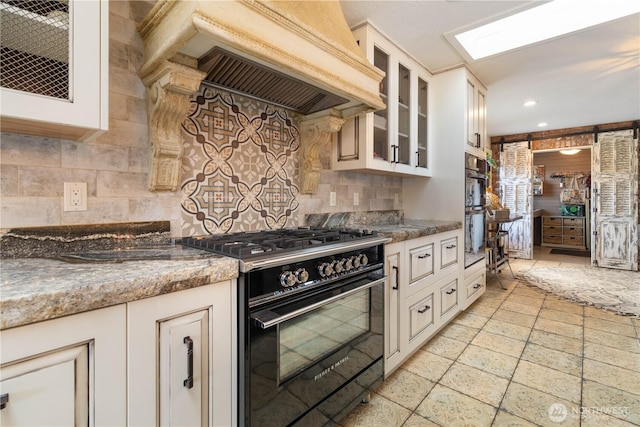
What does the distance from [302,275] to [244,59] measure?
3.07 ft

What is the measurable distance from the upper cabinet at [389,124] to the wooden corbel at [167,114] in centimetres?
123

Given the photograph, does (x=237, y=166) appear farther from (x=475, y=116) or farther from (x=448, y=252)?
(x=475, y=116)

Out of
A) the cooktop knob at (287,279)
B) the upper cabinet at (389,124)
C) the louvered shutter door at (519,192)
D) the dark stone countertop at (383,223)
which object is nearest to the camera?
the cooktop knob at (287,279)

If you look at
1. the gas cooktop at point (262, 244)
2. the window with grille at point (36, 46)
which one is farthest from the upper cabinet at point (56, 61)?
the gas cooktop at point (262, 244)

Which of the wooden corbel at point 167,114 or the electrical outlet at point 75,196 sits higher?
the wooden corbel at point 167,114

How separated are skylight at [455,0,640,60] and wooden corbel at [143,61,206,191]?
207cm

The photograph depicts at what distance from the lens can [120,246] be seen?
1.31m

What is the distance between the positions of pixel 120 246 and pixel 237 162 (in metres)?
0.73

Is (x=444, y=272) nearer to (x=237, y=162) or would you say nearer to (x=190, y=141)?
(x=237, y=162)

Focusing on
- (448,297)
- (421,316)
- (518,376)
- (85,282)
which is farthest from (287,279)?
(448,297)

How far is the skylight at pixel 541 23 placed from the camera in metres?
2.01

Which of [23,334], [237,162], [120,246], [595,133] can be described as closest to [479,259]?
[237,162]

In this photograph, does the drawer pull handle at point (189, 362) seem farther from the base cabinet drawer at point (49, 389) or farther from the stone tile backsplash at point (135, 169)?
the stone tile backsplash at point (135, 169)

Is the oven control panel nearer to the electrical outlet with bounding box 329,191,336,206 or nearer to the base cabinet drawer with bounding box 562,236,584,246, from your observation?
the electrical outlet with bounding box 329,191,336,206
